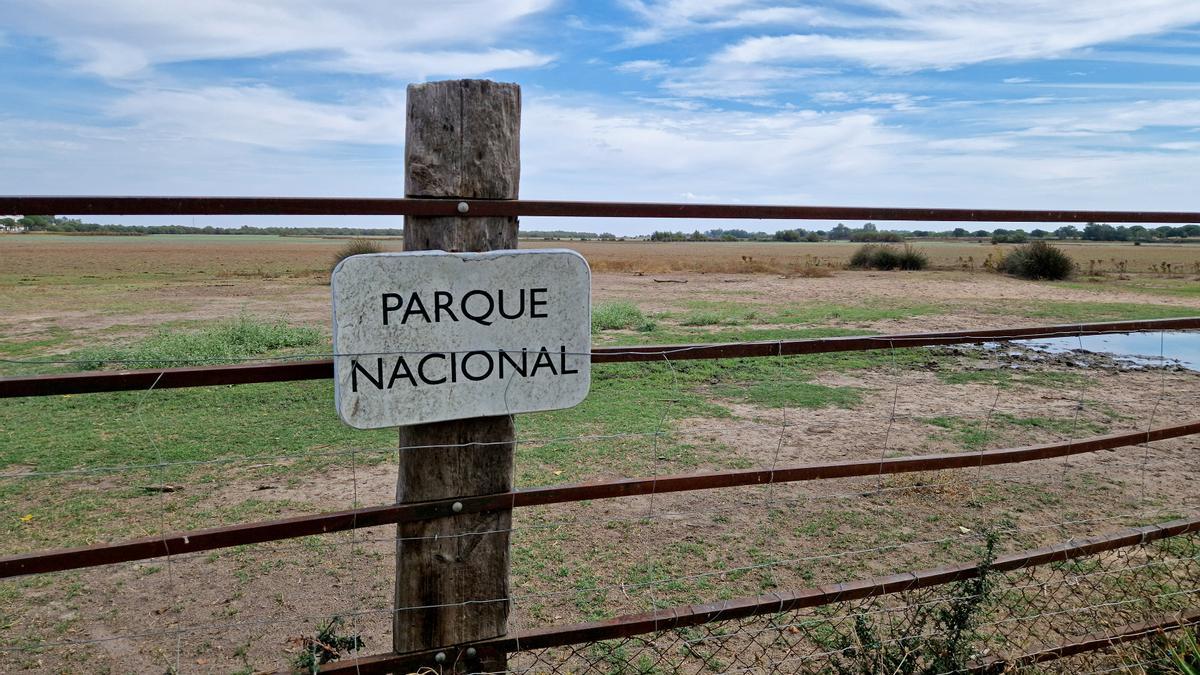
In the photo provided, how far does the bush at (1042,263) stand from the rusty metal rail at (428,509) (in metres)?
30.7

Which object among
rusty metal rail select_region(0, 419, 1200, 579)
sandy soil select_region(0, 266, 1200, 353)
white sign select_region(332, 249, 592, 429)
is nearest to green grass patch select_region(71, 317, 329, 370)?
sandy soil select_region(0, 266, 1200, 353)

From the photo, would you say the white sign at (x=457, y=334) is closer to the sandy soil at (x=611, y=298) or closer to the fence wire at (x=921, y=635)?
the fence wire at (x=921, y=635)

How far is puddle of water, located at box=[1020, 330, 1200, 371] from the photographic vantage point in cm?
1205

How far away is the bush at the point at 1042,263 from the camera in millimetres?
30086

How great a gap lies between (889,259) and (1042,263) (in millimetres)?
10914

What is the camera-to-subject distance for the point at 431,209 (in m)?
2.37

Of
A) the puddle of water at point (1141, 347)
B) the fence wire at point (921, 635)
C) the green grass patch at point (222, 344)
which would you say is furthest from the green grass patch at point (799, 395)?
the green grass patch at point (222, 344)

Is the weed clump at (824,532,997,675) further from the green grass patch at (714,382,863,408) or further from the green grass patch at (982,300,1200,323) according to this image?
the green grass patch at (982,300,1200,323)

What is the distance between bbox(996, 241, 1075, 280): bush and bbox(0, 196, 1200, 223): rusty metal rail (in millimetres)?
30955

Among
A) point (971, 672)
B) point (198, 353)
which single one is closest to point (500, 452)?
point (971, 672)

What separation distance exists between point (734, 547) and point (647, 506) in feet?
3.13

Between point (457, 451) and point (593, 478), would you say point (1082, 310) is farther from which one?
point (457, 451)

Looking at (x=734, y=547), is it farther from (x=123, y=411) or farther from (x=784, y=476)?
(x=123, y=411)

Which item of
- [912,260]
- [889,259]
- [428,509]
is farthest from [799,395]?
[889,259]
